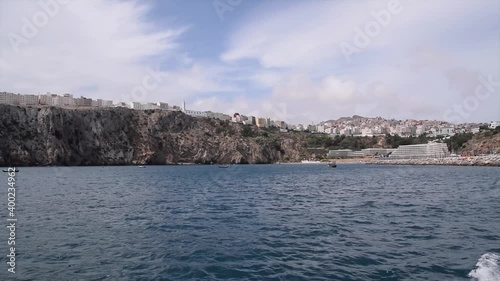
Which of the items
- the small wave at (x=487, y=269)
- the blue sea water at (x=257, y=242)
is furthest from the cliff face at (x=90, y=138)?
the small wave at (x=487, y=269)

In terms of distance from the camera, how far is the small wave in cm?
1309

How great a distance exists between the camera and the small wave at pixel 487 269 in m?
13.1

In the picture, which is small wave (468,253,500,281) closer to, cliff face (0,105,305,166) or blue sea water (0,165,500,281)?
blue sea water (0,165,500,281)

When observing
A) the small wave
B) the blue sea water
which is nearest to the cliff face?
the blue sea water

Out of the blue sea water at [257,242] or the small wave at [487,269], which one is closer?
the small wave at [487,269]

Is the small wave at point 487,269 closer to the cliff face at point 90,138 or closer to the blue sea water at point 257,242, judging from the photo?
the blue sea water at point 257,242

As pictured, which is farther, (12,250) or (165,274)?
(12,250)

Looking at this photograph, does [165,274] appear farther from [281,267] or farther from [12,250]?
[12,250]

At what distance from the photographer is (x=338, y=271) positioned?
14.0 metres

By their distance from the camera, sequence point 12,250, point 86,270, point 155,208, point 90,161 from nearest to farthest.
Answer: point 86,270
point 12,250
point 155,208
point 90,161

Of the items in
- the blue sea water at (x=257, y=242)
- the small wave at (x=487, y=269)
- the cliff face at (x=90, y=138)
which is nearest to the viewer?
the small wave at (x=487, y=269)

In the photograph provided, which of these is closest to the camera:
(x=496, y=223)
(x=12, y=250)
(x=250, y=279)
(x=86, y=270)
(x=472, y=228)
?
(x=250, y=279)

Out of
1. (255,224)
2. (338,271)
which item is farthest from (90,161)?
(338,271)

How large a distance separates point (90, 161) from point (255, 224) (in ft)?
497
